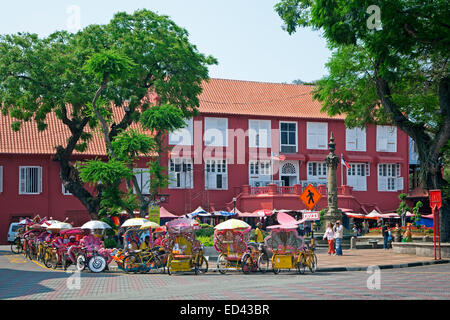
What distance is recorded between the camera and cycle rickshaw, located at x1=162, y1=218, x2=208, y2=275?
21.8m

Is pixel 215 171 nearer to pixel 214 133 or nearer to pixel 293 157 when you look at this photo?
pixel 214 133

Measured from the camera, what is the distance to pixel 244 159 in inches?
1976

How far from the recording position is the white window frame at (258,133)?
50709 mm

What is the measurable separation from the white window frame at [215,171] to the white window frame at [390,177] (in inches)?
561

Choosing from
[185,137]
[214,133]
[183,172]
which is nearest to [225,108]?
[214,133]

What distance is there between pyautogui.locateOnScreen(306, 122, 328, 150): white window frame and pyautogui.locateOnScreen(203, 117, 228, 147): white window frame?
7.38 m

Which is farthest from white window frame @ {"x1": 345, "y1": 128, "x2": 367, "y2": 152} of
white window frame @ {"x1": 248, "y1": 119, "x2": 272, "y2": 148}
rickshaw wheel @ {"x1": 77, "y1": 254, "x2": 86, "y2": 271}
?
rickshaw wheel @ {"x1": 77, "y1": 254, "x2": 86, "y2": 271}

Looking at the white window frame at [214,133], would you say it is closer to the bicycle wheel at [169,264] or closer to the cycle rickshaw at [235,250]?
the cycle rickshaw at [235,250]

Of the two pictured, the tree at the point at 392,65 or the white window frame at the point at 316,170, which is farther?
the white window frame at the point at 316,170

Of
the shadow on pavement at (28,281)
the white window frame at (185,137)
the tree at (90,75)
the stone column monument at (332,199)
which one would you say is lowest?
the shadow on pavement at (28,281)

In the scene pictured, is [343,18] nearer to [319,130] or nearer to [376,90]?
[376,90]

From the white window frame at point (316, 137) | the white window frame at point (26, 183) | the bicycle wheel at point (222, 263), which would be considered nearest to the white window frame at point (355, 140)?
the white window frame at point (316, 137)

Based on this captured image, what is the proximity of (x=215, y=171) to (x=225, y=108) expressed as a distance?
17.3ft
